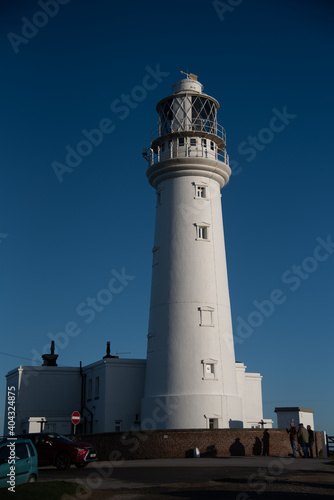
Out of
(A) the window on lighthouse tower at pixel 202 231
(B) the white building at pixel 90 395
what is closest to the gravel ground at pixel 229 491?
(B) the white building at pixel 90 395

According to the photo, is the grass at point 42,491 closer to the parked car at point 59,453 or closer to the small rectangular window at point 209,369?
the parked car at point 59,453

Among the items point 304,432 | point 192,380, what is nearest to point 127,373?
point 192,380

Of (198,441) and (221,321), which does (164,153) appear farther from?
(198,441)

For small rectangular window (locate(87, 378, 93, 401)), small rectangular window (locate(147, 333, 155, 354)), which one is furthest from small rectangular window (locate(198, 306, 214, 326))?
small rectangular window (locate(87, 378, 93, 401))

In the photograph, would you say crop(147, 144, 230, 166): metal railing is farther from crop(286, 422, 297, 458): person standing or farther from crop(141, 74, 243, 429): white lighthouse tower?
crop(286, 422, 297, 458): person standing

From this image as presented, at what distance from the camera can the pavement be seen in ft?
46.3

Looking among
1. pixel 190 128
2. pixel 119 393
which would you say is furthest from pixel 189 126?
pixel 119 393

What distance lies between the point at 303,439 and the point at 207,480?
11052 mm

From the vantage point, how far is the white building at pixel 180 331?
31.7 m

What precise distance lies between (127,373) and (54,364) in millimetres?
8984

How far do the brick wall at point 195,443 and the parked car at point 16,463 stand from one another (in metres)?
12.4

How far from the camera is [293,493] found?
14.1m

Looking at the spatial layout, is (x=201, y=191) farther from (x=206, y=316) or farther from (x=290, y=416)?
(x=290, y=416)

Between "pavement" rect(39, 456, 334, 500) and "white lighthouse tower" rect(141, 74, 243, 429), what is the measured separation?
28.5 feet
